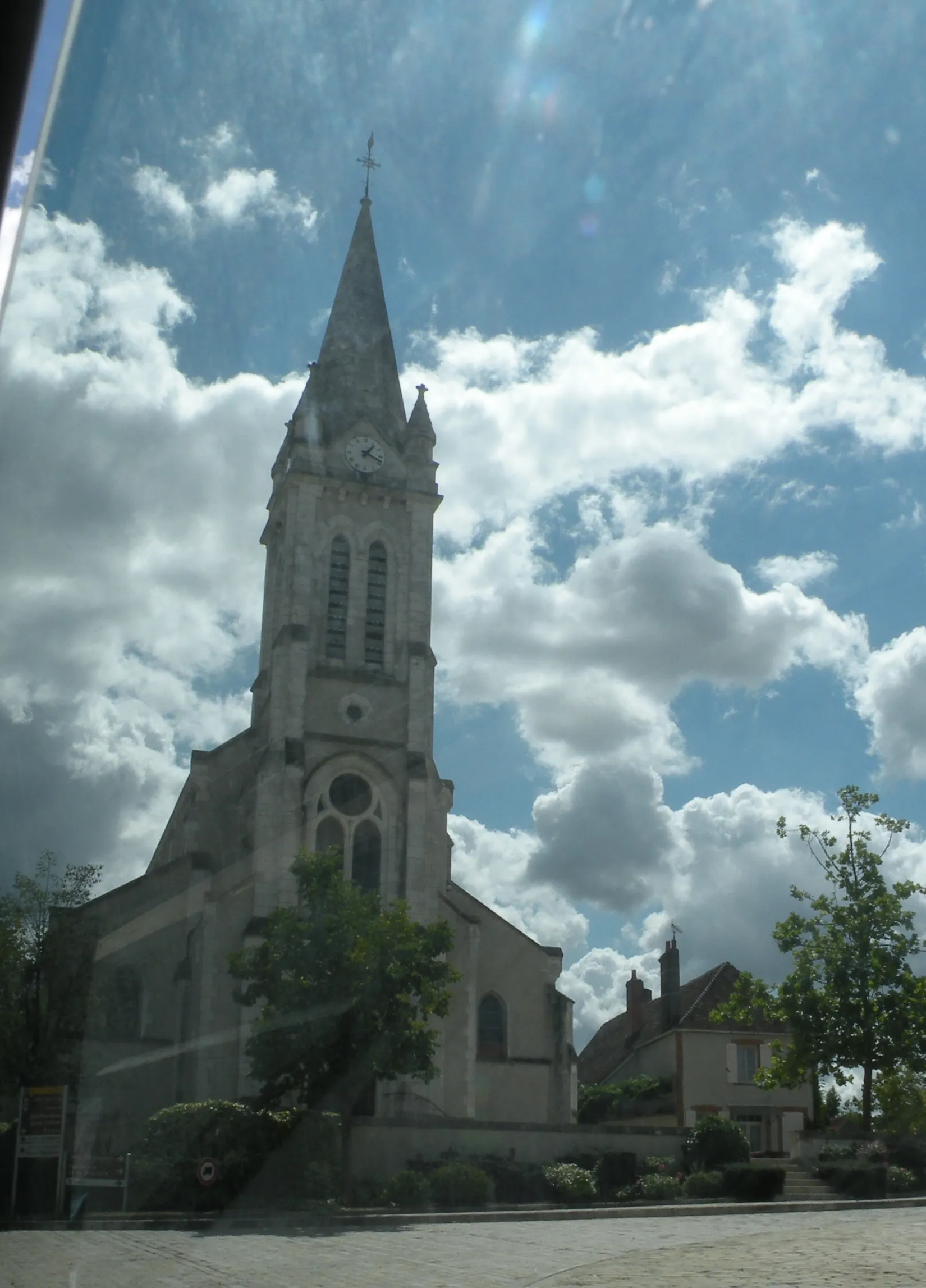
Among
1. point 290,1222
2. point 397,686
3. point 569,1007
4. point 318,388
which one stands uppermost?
point 318,388

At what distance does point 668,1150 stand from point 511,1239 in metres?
14.1

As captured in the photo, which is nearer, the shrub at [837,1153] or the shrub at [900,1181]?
the shrub at [900,1181]

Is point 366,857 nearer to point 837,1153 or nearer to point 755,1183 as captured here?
point 837,1153

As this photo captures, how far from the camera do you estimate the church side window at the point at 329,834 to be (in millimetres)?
37844

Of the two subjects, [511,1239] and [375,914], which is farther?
[375,914]

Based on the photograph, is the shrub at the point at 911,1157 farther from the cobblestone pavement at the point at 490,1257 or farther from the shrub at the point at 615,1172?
the cobblestone pavement at the point at 490,1257

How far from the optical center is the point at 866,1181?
2572 cm

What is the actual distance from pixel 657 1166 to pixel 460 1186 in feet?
21.1

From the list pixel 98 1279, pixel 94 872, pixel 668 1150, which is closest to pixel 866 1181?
pixel 668 1150

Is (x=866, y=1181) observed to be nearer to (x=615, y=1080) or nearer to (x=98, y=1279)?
(x=98, y=1279)

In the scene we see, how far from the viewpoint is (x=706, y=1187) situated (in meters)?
25.5

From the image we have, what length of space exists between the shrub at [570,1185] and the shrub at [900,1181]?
233 inches

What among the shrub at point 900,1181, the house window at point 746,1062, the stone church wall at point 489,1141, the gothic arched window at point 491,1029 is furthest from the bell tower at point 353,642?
the shrub at point 900,1181

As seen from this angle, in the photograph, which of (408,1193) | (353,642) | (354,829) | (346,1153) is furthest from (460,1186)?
(353,642)
